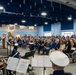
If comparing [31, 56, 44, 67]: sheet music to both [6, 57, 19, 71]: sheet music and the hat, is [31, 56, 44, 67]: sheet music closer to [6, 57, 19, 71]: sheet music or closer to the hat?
[6, 57, 19, 71]: sheet music

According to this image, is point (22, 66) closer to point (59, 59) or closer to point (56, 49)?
point (59, 59)

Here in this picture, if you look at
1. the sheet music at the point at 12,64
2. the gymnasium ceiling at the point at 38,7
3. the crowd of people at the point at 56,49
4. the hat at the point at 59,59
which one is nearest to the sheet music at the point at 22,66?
the sheet music at the point at 12,64

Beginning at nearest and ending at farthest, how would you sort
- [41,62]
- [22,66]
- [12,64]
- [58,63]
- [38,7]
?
[58,63], [22,66], [12,64], [41,62], [38,7]

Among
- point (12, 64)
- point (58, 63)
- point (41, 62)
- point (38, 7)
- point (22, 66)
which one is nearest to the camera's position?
point (58, 63)

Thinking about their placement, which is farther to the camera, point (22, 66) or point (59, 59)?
point (22, 66)

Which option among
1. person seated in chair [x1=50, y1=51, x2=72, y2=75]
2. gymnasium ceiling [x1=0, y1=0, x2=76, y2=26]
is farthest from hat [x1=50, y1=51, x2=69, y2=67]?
gymnasium ceiling [x1=0, y1=0, x2=76, y2=26]

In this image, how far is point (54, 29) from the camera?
31953 millimetres

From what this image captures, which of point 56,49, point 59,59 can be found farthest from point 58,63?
point 56,49

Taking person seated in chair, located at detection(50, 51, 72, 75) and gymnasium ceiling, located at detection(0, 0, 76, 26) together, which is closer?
person seated in chair, located at detection(50, 51, 72, 75)

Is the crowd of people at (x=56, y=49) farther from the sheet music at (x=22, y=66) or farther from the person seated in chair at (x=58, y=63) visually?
the sheet music at (x=22, y=66)

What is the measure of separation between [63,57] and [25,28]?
3621 centimetres

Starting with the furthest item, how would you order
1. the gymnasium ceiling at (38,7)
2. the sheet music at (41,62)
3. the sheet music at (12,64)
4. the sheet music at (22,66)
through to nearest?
the gymnasium ceiling at (38,7)
the sheet music at (41,62)
the sheet music at (12,64)
the sheet music at (22,66)

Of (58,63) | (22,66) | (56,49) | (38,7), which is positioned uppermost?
(38,7)

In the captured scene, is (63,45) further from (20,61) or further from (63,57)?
(63,57)
